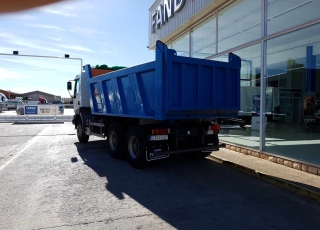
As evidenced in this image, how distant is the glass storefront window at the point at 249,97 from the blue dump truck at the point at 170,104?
1.61 metres

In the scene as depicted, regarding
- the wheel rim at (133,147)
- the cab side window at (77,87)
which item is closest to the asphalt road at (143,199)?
the wheel rim at (133,147)

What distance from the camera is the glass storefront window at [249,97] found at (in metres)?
8.60

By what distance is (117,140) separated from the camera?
7938 millimetres

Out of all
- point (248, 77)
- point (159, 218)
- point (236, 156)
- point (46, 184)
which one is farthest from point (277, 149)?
point (46, 184)

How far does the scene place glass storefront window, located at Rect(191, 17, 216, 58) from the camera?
10806 mm

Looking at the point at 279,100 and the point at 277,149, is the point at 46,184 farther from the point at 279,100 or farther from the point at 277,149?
the point at 279,100

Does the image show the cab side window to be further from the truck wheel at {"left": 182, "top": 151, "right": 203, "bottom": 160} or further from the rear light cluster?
the rear light cluster

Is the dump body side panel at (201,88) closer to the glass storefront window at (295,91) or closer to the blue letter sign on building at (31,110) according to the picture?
the glass storefront window at (295,91)

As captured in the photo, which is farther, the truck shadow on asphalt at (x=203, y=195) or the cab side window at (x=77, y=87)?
the cab side window at (x=77, y=87)

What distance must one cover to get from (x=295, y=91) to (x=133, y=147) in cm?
567

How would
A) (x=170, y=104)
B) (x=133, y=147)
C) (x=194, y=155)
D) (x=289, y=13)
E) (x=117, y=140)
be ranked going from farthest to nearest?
(x=194, y=155)
(x=117, y=140)
(x=289, y=13)
(x=133, y=147)
(x=170, y=104)

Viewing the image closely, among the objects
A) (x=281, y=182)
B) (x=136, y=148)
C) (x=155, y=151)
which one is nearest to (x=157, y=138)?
(x=155, y=151)

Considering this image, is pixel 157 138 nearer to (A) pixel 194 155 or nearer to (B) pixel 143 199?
(A) pixel 194 155

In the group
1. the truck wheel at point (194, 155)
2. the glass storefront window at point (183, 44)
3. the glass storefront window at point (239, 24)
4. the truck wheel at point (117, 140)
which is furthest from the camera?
the glass storefront window at point (183, 44)
